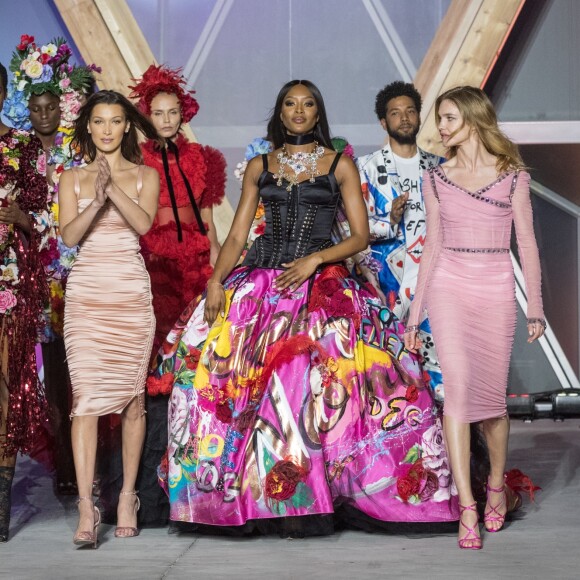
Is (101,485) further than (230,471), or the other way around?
(101,485)

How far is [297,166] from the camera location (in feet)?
17.0

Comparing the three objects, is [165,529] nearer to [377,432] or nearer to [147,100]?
[377,432]

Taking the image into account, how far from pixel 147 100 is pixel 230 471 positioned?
234cm

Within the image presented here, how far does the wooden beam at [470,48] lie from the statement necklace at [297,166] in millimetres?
2716

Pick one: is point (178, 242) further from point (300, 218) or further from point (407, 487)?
point (407, 487)

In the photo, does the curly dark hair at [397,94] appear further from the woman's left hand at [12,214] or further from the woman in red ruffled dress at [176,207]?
the woman's left hand at [12,214]

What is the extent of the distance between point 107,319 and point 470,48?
389 cm

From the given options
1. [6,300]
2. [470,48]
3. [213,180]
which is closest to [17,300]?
[6,300]

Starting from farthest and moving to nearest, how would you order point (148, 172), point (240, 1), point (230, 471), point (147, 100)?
point (240, 1) < point (147, 100) < point (148, 172) < point (230, 471)

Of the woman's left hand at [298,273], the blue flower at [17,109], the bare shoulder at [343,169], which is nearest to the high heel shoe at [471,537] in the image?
the woman's left hand at [298,273]

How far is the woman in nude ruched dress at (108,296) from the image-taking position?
4.66 metres

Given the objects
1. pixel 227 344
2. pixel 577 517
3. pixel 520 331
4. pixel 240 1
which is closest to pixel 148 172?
pixel 227 344

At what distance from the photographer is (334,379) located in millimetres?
4715

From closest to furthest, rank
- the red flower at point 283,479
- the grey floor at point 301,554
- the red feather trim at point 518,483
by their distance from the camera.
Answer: the grey floor at point 301,554 < the red flower at point 283,479 < the red feather trim at point 518,483
